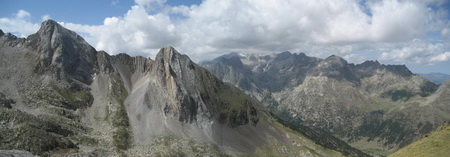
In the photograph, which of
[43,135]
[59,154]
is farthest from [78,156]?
[43,135]

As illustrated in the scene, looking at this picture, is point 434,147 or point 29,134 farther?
point 29,134

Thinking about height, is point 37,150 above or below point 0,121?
below

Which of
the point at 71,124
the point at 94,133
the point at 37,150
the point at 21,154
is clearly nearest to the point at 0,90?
the point at 71,124

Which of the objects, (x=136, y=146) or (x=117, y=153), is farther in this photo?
(x=136, y=146)

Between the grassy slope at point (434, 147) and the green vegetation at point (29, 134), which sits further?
the green vegetation at point (29, 134)

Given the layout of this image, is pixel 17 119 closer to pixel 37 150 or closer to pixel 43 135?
pixel 43 135

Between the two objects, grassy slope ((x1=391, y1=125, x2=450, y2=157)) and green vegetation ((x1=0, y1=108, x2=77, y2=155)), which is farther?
green vegetation ((x1=0, y1=108, x2=77, y2=155))

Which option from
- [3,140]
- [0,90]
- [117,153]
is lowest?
[117,153]

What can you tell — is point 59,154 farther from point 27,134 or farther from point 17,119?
point 17,119

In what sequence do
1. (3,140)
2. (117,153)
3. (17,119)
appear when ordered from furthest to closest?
(117,153) < (17,119) < (3,140)

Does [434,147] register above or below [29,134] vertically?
above

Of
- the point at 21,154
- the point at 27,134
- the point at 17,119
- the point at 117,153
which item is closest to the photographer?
the point at 21,154
